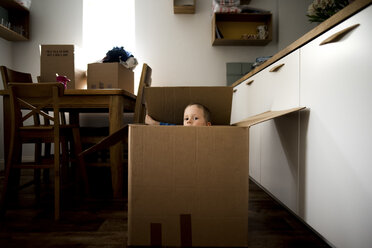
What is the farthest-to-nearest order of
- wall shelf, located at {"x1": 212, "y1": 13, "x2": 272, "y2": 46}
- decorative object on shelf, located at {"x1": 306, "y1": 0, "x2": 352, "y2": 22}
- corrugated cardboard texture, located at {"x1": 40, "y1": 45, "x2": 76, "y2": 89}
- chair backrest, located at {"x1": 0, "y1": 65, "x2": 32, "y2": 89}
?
1. wall shelf, located at {"x1": 212, "y1": 13, "x2": 272, "y2": 46}
2. corrugated cardboard texture, located at {"x1": 40, "y1": 45, "x2": 76, "y2": 89}
3. chair backrest, located at {"x1": 0, "y1": 65, "x2": 32, "y2": 89}
4. decorative object on shelf, located at {"x1": 306, "y1": 0, "x2": 352, "y2": 22}

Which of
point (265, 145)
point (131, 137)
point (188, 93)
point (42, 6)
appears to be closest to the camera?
point (131, 137)

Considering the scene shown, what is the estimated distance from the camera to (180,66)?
116 inches

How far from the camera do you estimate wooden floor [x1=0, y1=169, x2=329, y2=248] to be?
970 millimetres

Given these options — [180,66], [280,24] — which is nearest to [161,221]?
[180,66]

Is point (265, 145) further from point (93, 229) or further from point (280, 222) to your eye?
point (93, 229)

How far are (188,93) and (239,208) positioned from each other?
612mm

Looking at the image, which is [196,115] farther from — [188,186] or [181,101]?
[188,186]

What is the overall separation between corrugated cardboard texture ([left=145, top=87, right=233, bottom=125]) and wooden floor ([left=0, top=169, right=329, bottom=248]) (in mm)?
565

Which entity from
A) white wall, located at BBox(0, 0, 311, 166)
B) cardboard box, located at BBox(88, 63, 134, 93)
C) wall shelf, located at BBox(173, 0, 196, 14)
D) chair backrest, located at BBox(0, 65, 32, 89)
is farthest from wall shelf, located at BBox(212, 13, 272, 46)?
chair backrest, located at BBox(0, 65, 32, 89)

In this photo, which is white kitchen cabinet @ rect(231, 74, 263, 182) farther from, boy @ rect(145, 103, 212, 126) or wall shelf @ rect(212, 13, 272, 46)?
wall shelf @ rect(212, 13, 272, 46)

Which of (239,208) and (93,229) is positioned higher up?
(239,208)

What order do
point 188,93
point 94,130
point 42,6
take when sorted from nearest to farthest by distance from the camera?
point 188,93
point 94,130
point 42,6

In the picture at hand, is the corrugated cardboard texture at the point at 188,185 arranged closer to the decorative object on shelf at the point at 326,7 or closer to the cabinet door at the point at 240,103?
the decorative object on shelf at the point at 326,7

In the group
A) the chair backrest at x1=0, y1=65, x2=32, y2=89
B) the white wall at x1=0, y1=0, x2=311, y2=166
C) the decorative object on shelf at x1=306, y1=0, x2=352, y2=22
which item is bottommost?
the chair backrest at x1=0, y1=65, x2=32, y2=89
